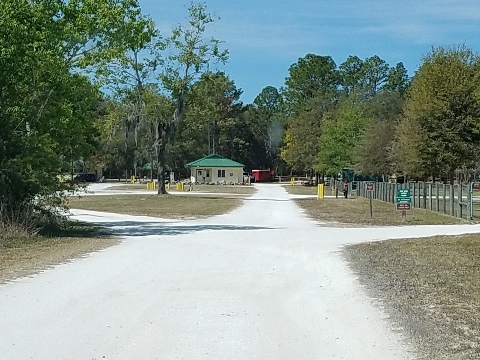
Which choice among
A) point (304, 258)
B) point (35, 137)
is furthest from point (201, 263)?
point (35, 137)

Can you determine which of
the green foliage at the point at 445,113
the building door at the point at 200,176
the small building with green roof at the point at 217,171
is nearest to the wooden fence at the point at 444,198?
the green foliage at the point at 445,113

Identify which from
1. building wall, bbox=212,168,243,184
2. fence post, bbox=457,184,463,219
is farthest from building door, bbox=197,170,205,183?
fence post, bbox=457,184,463,219

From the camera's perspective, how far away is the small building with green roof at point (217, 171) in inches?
4183

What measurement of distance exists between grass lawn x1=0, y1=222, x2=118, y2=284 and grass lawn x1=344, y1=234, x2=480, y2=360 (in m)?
6.30

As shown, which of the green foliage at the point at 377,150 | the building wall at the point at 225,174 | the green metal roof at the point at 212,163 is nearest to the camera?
the green foliage at the point at 377,150

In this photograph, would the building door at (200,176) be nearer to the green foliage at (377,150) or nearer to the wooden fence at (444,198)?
the green foliage at (377,150)

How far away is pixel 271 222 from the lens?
2984cm

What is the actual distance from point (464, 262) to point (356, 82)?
122303 millimetres

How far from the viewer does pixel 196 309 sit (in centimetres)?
1014

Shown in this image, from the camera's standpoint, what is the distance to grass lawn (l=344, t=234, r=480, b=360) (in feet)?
27.3

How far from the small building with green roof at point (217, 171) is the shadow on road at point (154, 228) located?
76.5m

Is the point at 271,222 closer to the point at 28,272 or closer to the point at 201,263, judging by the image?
the point at 201,263

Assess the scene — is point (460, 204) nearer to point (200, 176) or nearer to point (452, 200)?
point (452, 200)

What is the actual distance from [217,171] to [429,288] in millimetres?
95193
